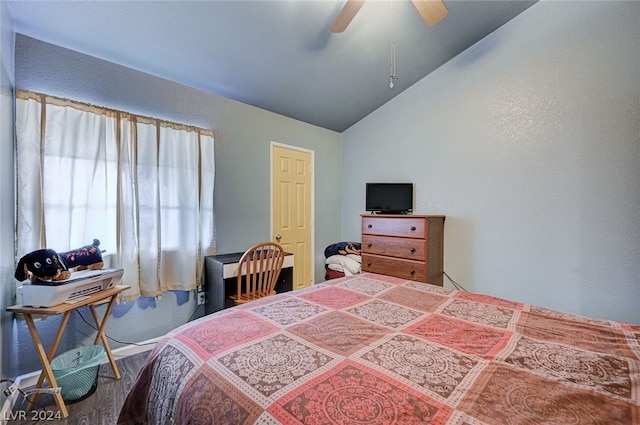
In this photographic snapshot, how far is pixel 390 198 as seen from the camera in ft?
10.6

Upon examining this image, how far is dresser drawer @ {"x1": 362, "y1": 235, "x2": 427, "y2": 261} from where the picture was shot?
2629 millimetres

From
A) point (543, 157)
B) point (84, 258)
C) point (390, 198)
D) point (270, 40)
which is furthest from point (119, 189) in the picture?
point (543, 157)

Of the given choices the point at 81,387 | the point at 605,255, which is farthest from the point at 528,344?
the point at 81,387

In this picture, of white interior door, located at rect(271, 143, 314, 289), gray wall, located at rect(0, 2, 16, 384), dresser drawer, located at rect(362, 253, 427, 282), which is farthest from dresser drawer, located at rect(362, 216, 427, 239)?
gray wall, located at rect(0, 2, 16, 384)

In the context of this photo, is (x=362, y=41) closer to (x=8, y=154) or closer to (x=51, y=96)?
(x=51, y=96)

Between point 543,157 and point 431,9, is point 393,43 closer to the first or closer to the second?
point 431,9

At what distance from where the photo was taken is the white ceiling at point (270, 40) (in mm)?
1757

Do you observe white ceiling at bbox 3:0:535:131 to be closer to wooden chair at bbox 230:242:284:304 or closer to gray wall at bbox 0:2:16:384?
gray wall at bbox 0:2:16:384

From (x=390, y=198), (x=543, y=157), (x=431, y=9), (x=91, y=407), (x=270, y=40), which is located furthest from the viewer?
(x=390, y=198)

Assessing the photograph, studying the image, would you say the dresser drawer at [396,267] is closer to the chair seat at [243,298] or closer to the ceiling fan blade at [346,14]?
the chair seat at [243,298]

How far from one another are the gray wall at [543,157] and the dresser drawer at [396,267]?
1.70 ft

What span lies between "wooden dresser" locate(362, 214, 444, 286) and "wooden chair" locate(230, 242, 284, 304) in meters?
1.09

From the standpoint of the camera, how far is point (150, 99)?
2.27 m

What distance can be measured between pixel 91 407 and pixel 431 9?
335 centimetres
